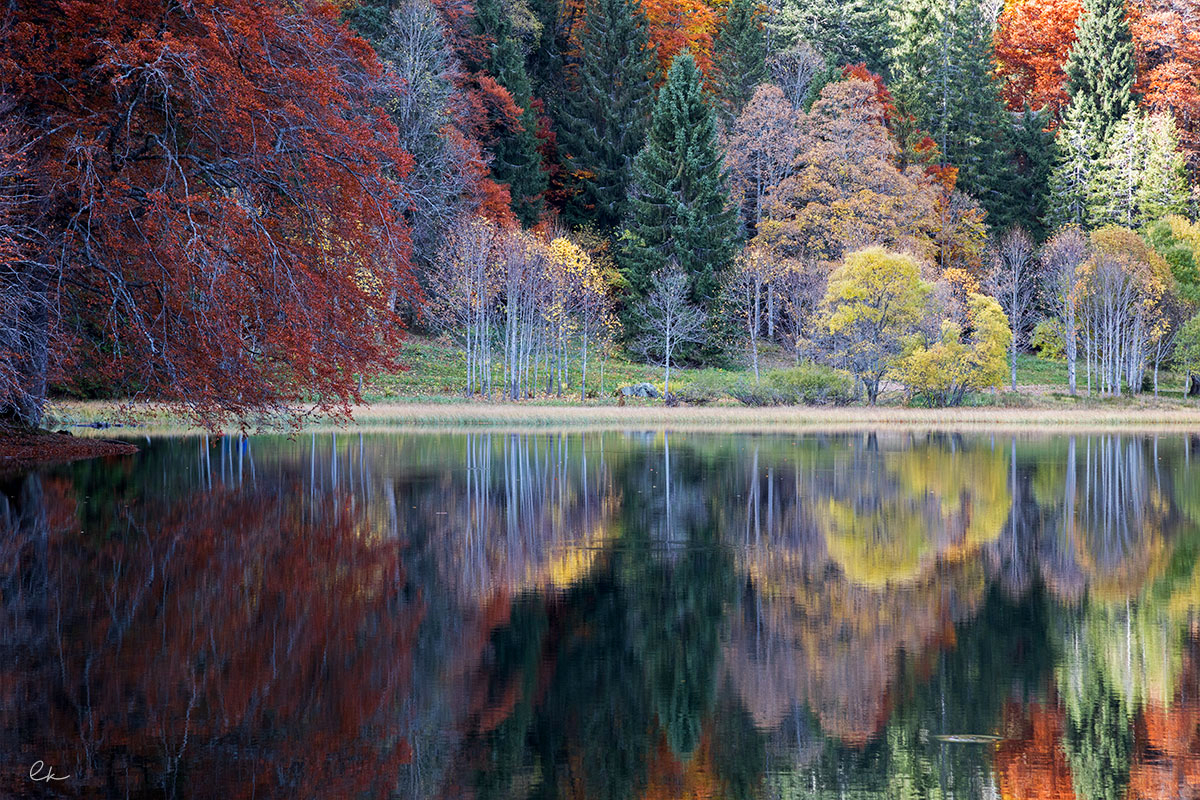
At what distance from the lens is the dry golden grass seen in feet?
122

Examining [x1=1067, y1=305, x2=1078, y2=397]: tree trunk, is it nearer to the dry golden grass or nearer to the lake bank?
the dry golden grass

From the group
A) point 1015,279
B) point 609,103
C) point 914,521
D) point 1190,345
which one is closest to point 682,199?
point 609,103

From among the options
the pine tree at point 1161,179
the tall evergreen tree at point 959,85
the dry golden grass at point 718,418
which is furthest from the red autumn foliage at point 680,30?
the dry golden grass at point 718,418

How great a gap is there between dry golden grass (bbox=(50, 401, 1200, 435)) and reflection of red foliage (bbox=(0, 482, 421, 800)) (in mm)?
24280

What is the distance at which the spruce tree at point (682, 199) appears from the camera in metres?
52.5

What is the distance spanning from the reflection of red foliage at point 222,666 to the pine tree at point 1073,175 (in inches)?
2248

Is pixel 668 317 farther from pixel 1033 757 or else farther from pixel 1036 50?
pixel 1033 757

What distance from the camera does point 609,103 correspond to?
191ft

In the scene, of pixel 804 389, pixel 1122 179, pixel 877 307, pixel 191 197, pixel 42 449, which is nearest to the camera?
pixel 191 197

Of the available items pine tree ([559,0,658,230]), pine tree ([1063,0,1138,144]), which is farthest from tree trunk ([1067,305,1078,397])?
pine tree ([559,0,658,230])

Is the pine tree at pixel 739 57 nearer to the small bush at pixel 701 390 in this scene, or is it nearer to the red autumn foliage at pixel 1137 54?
the red autumn foliage at pixel 1137 54

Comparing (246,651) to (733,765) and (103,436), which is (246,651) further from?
(103,436)

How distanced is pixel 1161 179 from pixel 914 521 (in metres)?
51.8

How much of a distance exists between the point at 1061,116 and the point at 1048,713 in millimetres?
68090
